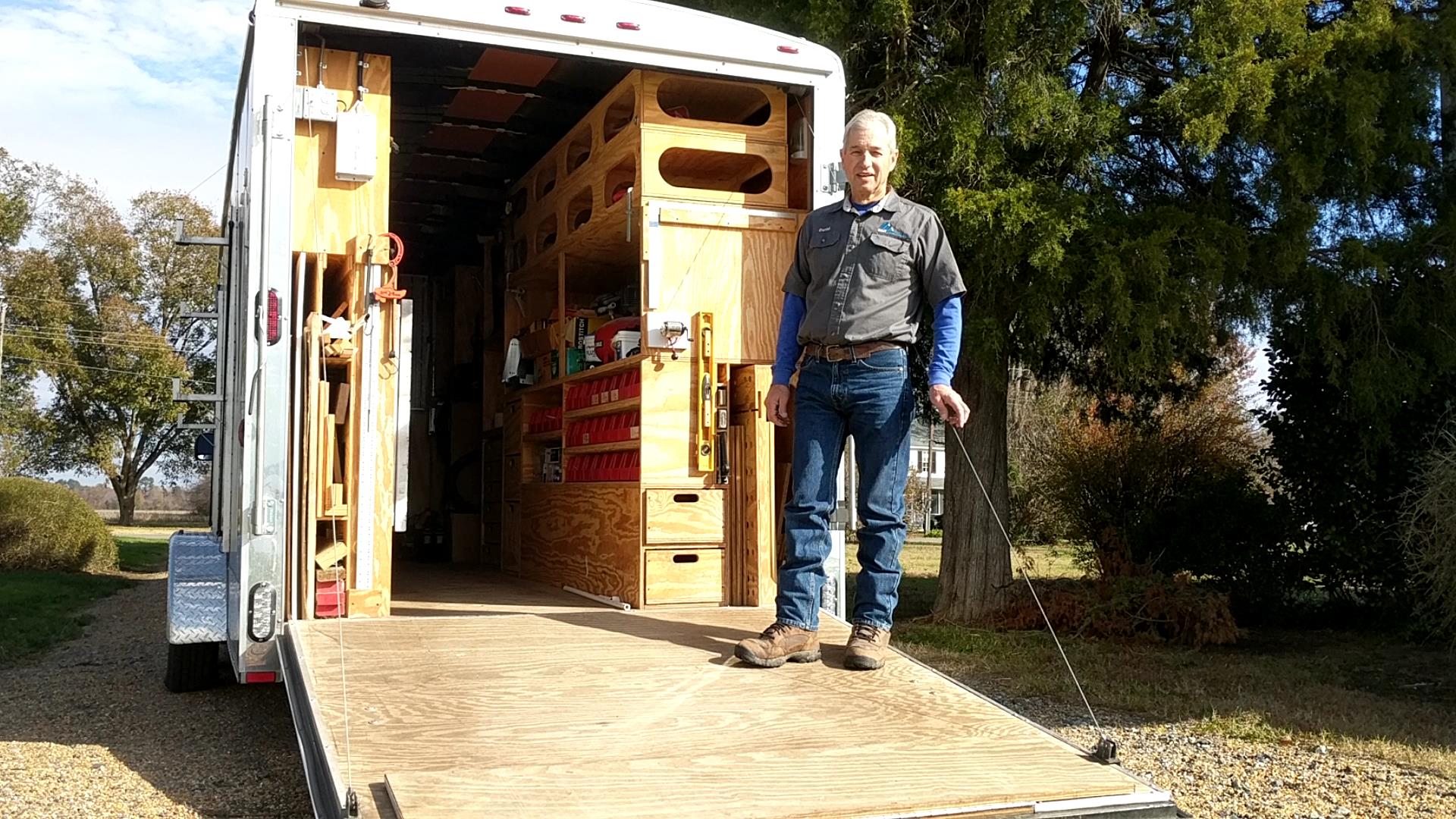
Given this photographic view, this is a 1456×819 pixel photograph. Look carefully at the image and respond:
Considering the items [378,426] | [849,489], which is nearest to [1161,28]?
[849,489]

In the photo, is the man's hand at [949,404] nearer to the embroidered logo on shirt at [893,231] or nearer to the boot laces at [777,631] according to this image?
the embroidered logo on shirt at [893,231]

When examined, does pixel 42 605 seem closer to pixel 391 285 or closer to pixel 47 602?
pixel 47 602

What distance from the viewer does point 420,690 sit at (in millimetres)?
3668

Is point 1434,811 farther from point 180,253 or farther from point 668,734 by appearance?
point 180,253

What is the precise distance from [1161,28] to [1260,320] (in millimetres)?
2250

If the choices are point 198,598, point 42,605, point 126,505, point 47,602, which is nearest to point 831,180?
point 198,598

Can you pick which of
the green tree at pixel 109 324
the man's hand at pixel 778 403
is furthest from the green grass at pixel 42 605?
the green tree at pixel 109 324

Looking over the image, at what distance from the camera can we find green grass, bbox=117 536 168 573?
1631 centimetres

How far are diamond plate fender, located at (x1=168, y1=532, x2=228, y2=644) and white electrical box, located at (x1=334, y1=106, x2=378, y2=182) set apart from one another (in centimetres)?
172

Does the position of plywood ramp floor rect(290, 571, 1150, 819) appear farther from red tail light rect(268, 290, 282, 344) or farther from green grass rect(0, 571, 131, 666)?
green grass rect(0, 571, 131, 666)

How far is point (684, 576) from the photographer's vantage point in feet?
17.8

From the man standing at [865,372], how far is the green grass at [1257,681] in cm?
283

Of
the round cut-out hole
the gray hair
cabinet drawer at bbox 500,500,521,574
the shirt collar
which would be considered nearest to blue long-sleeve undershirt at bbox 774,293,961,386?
the shirt collar

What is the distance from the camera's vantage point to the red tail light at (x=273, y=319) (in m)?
4.36
